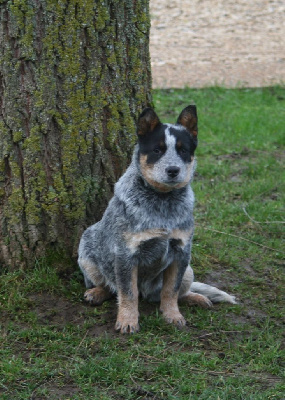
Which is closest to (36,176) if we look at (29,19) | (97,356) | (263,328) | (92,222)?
(92,222)

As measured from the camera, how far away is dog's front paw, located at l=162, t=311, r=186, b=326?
5.07m

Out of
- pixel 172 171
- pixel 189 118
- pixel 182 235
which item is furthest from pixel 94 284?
pixel 189 118

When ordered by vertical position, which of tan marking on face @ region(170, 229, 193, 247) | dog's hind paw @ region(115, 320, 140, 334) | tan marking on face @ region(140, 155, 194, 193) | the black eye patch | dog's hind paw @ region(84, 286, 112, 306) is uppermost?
the black eye patch

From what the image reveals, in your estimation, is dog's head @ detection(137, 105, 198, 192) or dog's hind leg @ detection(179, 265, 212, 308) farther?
dog's hind leg @ detection(179, 265, 212, 308)

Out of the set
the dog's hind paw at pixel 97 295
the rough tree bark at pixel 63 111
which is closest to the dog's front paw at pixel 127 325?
the dog's hind paw at pixel 97 295

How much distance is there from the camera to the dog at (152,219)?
4.84 metres

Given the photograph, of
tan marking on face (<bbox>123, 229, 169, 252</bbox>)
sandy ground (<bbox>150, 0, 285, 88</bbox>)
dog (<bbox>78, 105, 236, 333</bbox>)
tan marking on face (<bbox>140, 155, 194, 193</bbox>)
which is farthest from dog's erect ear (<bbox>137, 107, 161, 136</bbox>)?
sandy ground (<bbox>150, 0, 285, 88</bbox>)

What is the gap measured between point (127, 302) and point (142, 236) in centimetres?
49

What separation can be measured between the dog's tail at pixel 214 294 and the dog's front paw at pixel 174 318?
464mm

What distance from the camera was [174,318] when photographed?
5094mm

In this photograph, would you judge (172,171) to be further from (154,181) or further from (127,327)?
(127,327)

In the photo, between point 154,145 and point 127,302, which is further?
point 127,302

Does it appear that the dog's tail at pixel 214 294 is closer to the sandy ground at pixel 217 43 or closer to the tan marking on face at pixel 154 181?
the tan marking on face at pixel 154 181

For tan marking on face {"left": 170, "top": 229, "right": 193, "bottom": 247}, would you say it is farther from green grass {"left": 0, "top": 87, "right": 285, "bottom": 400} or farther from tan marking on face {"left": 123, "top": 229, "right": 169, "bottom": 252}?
green grass {"left": 0, "top": 87, "right": 285, "bottom": 400}
